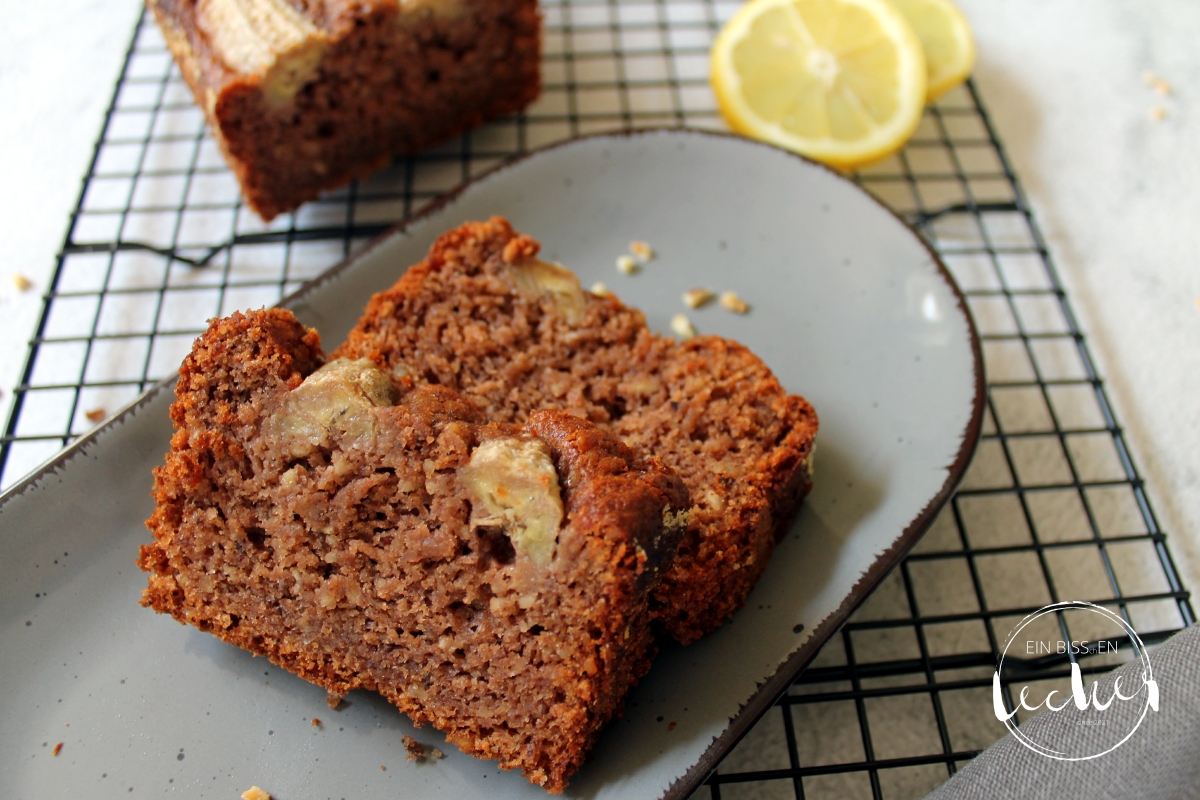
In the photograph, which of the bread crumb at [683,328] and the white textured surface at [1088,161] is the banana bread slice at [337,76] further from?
the bread crumb at [683,328]

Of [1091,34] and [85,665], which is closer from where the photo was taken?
[85,665]

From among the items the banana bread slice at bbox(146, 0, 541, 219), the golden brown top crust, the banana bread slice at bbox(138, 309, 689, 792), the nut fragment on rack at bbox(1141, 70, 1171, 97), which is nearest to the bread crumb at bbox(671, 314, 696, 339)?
the banana bread slice at bbox(138, 309, 689, 792)

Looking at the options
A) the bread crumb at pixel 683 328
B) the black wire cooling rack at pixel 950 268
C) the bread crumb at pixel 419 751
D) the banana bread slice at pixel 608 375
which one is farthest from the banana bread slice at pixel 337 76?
the bread crumb at pixel 419 751

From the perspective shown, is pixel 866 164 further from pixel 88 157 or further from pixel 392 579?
pixel 88 157

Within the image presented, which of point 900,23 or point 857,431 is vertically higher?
point 900,23

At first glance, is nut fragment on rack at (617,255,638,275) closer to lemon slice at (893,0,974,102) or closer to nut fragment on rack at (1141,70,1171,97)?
lemon slice at (893,0,974,102)

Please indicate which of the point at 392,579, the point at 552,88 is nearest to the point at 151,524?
the point at 392,579
